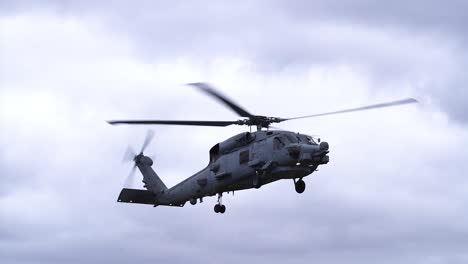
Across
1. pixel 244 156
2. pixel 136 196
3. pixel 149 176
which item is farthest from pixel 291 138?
pixel 149 176

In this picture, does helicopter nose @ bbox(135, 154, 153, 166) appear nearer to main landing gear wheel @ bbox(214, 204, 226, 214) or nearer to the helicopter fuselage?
the helicopter fuselage

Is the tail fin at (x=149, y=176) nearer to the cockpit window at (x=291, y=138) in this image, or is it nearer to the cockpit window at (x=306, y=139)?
the cockpit window at (x=291, y=138)

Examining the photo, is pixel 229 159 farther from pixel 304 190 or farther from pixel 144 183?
pixel 144 183

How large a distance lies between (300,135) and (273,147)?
1.93 m

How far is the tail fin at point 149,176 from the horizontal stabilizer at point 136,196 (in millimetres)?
551

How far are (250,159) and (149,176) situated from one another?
1309 cm

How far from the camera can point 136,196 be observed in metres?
61.0

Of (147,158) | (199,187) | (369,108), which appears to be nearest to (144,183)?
(147,158)

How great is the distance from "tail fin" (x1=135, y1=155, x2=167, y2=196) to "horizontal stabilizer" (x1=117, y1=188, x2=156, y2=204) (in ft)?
1.81

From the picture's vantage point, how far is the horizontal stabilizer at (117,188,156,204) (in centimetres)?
6028

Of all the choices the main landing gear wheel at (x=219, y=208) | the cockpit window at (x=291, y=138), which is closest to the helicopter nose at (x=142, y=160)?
the main landing gear wheel at (x=219, y=208)

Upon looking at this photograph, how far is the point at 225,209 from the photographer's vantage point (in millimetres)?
56500

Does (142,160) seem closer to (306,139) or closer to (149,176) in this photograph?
(149,176)

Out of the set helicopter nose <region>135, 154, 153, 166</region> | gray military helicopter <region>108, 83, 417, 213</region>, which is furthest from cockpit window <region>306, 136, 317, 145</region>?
helicopter nose <region>135, 154, 153, 166</region>
